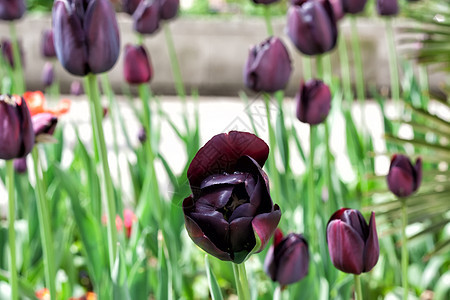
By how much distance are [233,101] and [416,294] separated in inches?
132

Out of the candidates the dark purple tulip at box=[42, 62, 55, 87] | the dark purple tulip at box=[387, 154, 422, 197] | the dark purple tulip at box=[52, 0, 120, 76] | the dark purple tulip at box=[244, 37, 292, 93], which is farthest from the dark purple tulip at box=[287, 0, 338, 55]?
the dark purple tulip at box=[42, 62, 55, 87]

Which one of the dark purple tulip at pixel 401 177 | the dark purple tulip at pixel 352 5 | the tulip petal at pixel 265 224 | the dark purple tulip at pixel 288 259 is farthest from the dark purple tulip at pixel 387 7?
the tulip petal at pixel 265 224

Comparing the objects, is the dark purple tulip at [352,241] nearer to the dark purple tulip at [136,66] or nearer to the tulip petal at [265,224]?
the tulip petal at [265,224]

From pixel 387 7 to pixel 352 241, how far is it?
1026mm

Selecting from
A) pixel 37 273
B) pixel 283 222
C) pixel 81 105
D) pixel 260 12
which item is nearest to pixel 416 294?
pixel 283 222

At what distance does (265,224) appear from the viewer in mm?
415

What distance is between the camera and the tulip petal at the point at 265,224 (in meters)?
0.41

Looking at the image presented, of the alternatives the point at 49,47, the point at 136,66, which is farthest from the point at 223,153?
the point at 49,47

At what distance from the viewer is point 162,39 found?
194 inches

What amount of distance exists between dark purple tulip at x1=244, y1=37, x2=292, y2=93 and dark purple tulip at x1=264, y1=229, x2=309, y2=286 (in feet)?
1.01

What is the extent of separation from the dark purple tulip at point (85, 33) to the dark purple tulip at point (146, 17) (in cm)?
56

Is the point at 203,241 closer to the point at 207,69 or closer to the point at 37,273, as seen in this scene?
the point at 37,273

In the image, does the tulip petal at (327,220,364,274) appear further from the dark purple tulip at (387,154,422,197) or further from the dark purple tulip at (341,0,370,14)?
the dark purple tulip at (341,0,370,14)

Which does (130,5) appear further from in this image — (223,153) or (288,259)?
(223,153)
